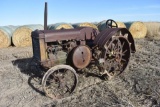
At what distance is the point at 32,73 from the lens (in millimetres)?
7141

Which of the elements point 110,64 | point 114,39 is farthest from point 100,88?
point 114,39

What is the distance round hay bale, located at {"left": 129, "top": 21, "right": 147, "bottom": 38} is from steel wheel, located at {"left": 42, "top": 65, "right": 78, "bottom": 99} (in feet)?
31.9

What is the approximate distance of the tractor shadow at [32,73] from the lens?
6.04 meters

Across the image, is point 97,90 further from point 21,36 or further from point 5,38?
point 5,38

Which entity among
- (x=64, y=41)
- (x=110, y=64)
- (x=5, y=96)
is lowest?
(x=5, y=96)

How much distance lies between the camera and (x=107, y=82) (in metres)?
5.98

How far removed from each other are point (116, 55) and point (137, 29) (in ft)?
30.2

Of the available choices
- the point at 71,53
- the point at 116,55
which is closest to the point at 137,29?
the point at 116,55

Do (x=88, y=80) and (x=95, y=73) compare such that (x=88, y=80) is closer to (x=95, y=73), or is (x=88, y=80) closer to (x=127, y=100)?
(x=95, y=73)

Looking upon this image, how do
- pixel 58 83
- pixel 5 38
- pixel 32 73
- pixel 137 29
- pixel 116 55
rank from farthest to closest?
pixel 137 29, pixel 5 38, pixel 32 73, pixel 116 55, pixel 58 83

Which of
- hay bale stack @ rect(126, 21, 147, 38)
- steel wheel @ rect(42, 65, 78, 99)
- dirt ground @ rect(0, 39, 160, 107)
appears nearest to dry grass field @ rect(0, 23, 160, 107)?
dirt ground @ rect(0, 39, 160, 107)

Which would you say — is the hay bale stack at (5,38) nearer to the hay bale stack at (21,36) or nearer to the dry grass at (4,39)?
the dry grass at (4,39)

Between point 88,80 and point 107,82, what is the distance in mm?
518

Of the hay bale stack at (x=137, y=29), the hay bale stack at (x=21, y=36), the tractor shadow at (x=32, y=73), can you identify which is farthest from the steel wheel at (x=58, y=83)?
the hay bale stack at (x=137, y=29)
